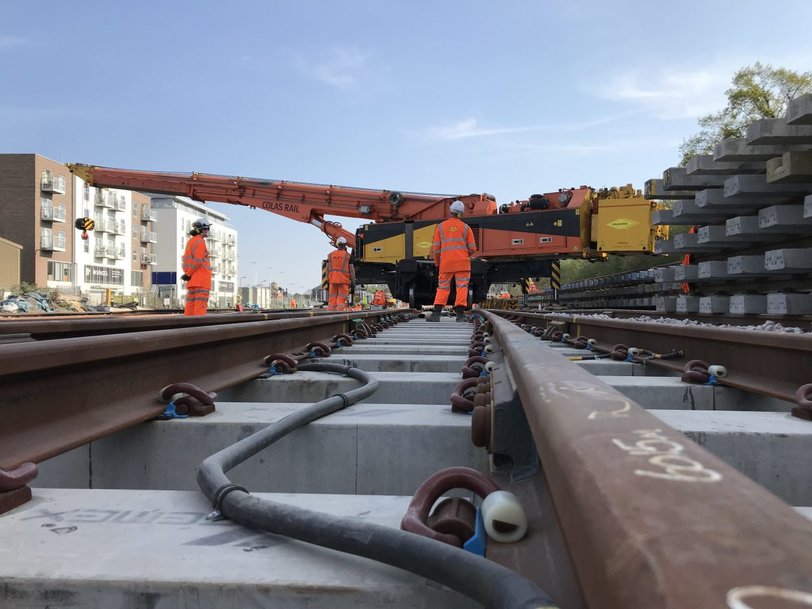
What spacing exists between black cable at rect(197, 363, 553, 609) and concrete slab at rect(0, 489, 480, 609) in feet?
0.11

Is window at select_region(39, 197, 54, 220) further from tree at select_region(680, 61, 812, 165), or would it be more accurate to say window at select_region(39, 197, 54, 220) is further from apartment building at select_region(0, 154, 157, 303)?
tree at select_region(680, 61, 812, 165)

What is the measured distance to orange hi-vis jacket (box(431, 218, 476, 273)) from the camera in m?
→ 9.92

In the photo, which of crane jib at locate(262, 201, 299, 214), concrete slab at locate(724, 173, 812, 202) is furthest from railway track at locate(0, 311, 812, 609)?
crane jib at locate(262, 201, 299, 214)

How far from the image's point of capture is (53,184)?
59938 mm

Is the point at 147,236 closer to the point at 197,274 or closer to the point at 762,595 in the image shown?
the point at 197,274

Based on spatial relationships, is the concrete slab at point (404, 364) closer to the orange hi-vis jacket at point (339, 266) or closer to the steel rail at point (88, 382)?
the steel rail at point (88, 382)

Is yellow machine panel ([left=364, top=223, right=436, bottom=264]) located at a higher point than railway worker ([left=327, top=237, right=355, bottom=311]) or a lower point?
higher

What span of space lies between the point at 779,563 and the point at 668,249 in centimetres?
905

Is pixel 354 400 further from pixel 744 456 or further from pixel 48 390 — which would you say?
pixel 744 456

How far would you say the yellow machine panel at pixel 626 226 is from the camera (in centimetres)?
1373

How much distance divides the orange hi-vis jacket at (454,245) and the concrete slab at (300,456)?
26.5ft

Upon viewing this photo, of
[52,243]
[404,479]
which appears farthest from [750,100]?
[52,243]

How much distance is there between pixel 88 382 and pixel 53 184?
6828cm

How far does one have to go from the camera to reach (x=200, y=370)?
287 centimetres
